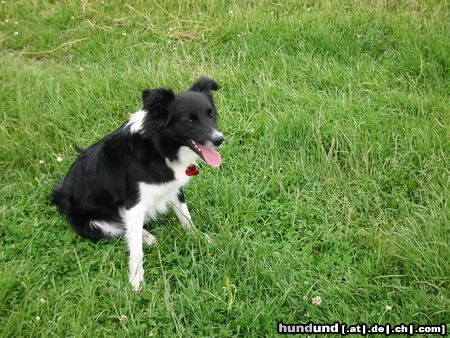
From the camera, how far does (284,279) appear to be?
2607 mm

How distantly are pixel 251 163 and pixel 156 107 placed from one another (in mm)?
1225

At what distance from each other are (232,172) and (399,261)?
4.81ft

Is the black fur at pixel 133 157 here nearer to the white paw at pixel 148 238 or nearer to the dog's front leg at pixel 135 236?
the dog's front leg at pixel 135 236

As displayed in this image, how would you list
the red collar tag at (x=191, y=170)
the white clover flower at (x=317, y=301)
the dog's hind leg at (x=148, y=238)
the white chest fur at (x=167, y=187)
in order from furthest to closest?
the dog's hind leg at (x=148, y=238) < the red collar tag at (x=191, y=170) < the white chest fur at (x=167, y=187) < the white clover flower at (x=317, y=301)

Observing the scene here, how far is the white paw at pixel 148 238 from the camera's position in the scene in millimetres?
2982

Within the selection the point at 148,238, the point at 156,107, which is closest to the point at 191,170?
the point at 156,107

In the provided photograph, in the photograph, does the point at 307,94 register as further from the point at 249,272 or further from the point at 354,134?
the point at 249,272

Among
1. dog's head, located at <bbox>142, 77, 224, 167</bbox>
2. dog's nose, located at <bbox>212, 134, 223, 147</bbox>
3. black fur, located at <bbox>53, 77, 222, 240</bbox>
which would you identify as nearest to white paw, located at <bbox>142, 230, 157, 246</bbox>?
black fur, located at <bbox>53, 77, 222, 240</bbox>

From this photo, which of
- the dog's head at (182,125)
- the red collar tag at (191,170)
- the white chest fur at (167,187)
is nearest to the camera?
the dog's head at (182,125)

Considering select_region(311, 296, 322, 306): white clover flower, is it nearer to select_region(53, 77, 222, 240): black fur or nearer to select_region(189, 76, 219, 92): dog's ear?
select_region(53, 77, 222, 240): black fur

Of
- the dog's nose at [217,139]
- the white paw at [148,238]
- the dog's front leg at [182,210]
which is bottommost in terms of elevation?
the white paw at [148,238]

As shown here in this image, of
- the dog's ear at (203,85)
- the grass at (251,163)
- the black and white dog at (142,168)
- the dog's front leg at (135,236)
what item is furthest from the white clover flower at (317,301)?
the dog's ear at (203,85)

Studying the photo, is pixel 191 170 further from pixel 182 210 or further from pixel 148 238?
pixel 148 238

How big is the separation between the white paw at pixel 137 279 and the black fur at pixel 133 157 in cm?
43
